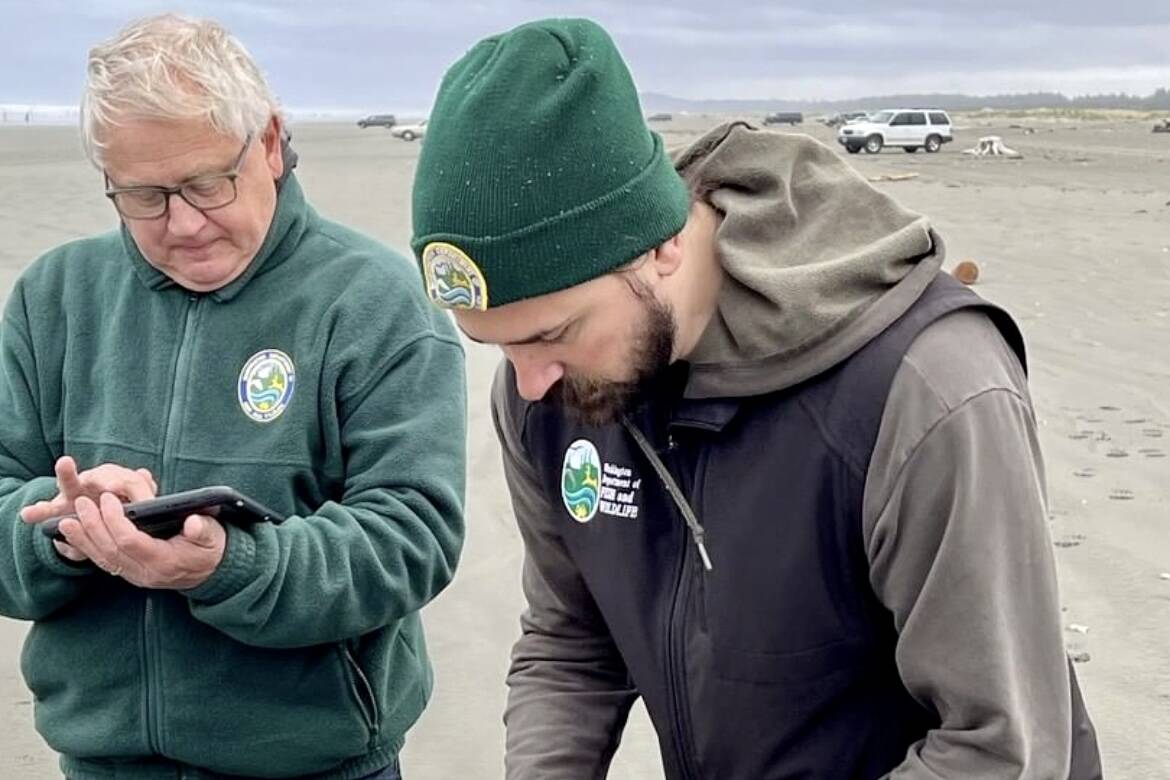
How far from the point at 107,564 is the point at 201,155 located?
0.65m

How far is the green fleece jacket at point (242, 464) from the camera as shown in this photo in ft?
7.99

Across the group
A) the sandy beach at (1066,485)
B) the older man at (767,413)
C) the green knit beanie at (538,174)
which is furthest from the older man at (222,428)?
the sandy beach at (1066,485)

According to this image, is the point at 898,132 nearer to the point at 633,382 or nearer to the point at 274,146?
the point at 274,146

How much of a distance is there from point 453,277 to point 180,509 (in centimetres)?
57

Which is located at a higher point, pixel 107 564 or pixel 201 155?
pixel 201 155

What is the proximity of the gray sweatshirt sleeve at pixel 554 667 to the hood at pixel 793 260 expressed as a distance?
444 millimetres

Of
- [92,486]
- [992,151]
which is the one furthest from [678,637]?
[992,151]

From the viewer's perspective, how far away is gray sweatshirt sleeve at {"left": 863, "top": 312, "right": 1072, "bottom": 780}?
1669mm

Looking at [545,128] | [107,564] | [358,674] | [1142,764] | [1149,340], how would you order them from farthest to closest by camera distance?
[1149,340] → [1142,764] → [358,674] → [107,564] → [545,128]

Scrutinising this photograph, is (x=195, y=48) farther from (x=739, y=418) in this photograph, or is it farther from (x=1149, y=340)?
(x=1149, y=340)

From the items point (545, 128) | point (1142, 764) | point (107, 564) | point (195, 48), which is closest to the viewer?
point (545, 128)

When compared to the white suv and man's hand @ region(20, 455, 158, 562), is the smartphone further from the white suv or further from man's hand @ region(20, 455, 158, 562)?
the white suv

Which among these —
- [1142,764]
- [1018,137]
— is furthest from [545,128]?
[1018,137]

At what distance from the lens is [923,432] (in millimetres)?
1682
